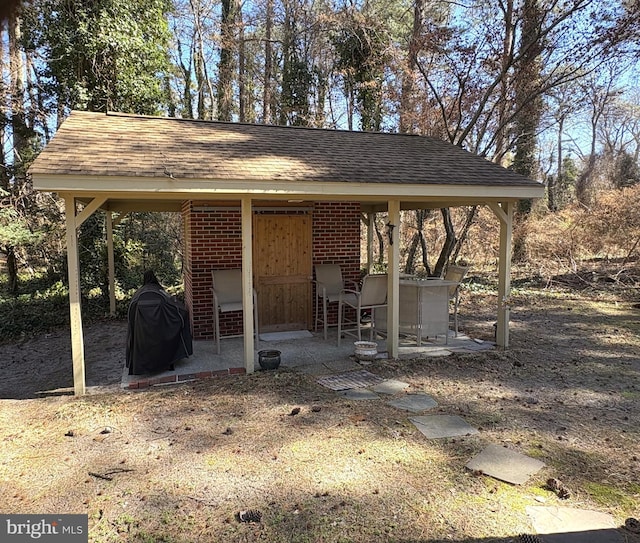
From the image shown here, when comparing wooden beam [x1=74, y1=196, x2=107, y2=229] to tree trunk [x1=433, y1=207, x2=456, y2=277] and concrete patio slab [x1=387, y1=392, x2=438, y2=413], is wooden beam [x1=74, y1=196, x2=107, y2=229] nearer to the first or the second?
concrete patio slab [x1=387, y1=392, x2=438, y2=413]

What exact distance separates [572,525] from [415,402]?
2019 millimetres

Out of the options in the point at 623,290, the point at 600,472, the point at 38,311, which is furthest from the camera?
the point at 623,290

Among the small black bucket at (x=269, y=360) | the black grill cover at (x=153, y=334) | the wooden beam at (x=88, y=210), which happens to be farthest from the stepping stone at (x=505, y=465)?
the wooden beam at (x=88, y=210)

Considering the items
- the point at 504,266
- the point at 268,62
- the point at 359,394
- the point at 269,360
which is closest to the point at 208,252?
the point at 269,360

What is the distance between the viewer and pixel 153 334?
5.23 metres

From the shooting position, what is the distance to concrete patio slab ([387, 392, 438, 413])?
441 centimetres

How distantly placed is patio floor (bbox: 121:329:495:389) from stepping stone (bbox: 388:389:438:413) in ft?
3.54

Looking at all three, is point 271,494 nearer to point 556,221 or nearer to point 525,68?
point 525,68

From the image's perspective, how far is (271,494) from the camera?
294 centimetres

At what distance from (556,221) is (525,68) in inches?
242

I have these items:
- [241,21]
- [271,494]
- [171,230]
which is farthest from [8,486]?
[241,21]

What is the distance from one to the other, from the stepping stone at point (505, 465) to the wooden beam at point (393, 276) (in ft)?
8.36

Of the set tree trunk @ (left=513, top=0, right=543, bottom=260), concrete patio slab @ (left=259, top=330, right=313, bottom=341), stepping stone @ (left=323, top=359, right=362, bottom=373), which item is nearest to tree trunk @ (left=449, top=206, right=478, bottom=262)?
tree trunk @ (left=513, top=0, right=543, bottom=260)

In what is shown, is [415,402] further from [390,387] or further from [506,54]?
[506,54]
